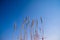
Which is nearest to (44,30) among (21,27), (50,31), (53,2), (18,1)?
(50,31)

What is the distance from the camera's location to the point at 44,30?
4.89 feet

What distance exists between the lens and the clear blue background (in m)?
1.50

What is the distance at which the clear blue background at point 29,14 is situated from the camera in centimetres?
150

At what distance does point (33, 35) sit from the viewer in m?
1.49

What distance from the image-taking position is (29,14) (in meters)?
1.53

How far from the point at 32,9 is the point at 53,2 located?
1.10 ft

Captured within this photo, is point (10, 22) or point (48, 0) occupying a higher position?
point (48, 0)

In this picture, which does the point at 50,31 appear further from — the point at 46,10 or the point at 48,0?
the point at 48,0

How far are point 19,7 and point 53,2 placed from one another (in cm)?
52

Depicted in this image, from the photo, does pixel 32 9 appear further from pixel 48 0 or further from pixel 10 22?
pixel 10 22

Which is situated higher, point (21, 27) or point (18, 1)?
point (18, 1)

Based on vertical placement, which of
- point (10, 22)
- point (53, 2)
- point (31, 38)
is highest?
point (53, 2)

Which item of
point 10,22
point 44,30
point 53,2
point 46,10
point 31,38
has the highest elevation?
point 53,2

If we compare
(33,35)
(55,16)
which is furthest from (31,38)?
(55,16)
